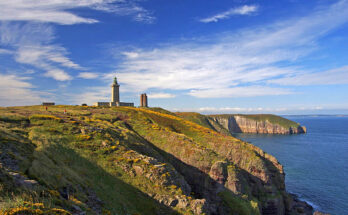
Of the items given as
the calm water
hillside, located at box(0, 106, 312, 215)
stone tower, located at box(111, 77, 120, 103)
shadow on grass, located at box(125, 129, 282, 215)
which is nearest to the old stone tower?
stone tower, located at box(111, 77, 120, 103)

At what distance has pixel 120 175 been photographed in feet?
69.6

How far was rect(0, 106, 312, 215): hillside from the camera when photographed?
1159 centimetres

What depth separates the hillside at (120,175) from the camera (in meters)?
11.6

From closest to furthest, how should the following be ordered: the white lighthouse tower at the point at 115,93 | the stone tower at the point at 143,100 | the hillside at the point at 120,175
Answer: the hillside at the point at 120,175, the white lighthouse tower at the point at 115,93, the stone tower at the point at 143,100

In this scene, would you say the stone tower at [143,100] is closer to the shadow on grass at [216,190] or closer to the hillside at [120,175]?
the hillside at [120,175]

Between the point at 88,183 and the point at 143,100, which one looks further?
the point at 143,100

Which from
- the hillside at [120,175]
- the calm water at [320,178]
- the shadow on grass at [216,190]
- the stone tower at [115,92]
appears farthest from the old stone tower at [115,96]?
the calm water at [320,178]

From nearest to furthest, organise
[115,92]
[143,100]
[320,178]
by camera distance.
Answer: [320,178], [115,92], [143,100]

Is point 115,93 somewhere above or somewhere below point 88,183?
above

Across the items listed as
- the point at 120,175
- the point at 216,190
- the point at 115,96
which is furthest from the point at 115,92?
the point at 120,175

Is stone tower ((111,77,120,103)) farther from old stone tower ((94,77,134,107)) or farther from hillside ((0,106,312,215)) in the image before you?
hillside ((0,106,312,215))

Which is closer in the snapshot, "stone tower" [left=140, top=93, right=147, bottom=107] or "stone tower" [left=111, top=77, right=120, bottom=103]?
"stone tower" [left=111, top=77, right=120, bottom=103]

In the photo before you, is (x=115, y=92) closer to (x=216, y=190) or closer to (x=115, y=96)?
(x=115, y=96)

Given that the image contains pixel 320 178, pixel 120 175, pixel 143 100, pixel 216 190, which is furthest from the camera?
pixel 143 100
